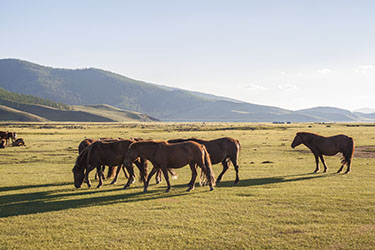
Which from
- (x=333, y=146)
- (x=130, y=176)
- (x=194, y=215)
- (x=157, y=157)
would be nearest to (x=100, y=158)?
(x=130, y=176)

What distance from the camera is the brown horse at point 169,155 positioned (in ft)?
48.9

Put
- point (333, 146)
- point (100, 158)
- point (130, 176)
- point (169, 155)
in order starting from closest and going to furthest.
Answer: point (169, 155)
point (130, 176)
point (100, 158)
point (333, 146)

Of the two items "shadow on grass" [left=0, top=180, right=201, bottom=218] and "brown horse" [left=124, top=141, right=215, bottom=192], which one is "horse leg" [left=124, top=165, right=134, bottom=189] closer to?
"shadow on grass" [left=0, top=180, right=201, bottom=218]

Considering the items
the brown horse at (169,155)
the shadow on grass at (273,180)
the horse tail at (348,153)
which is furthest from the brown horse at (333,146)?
the brown horse at (169,155)

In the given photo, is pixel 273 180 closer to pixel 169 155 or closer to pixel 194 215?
pixel 169 155

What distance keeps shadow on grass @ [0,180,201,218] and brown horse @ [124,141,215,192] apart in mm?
936

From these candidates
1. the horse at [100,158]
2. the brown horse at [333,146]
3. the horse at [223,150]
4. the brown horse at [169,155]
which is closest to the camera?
the brown horse at [169,155]

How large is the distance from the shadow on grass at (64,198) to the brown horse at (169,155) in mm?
936

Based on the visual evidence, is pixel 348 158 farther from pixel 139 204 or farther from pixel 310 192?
pixel 139 204

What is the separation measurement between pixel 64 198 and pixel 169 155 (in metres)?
5.06

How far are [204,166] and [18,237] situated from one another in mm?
8349

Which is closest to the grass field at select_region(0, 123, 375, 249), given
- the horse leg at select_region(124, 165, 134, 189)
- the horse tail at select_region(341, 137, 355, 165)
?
the horse leg at select_region(124, 165, 134, 189)

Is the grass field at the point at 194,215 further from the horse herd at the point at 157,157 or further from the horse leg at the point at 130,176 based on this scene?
the horse herd at the point at 157,157

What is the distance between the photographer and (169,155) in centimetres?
1492
